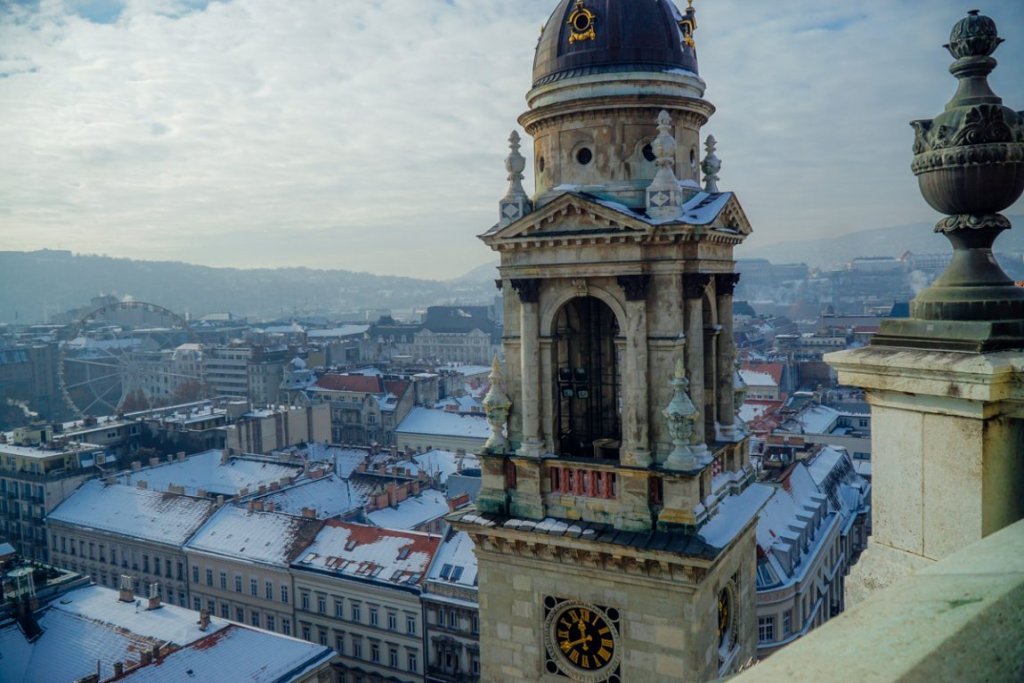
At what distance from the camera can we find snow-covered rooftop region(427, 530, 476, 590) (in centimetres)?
4650

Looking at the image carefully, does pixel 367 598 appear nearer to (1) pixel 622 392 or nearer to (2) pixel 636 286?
(1) pixel 622 392

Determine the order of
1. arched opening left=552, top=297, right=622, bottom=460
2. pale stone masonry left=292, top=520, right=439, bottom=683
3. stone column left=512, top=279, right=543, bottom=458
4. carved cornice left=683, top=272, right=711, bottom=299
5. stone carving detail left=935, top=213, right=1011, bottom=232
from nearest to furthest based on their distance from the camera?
stone carving detail left=935, top=213, right=1011, bottom=232 → carved cornice left=683, top=272, right=711, bottom=299 → stone column left=512, top=279, right=543, bottom=458 → arched opening left=552, top=297, right=622, bottom=460 → pale stone masonry left=292, top=520, right=439, bottom=683

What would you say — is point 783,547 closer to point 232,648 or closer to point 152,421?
point 232,648

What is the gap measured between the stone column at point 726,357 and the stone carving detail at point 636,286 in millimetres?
2529

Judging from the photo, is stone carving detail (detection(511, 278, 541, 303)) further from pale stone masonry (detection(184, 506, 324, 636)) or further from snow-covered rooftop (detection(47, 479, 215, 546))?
snow-covered rooftop (detection(47, 479, 215, 546))

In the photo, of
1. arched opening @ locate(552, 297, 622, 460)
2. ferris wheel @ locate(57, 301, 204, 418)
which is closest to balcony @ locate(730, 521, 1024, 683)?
arched opening @ locate(552, 297, 622, 460)

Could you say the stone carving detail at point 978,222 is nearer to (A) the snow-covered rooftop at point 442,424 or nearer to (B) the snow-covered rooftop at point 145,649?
(B) the snow-covered rooftop at point 145,649

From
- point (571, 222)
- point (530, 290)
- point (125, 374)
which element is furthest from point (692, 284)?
point (125, 374)

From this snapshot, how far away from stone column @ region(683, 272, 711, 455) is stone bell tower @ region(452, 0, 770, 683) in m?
0.04

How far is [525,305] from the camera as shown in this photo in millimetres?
17250

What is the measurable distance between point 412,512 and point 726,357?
45.3 m

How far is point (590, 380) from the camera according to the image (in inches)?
771

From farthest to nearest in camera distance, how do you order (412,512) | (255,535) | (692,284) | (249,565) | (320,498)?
(320,498) → (412,512) → (255,535) → (249,565) → (692,284)

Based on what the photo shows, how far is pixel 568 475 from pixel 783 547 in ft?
110
